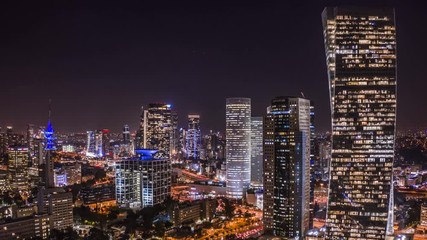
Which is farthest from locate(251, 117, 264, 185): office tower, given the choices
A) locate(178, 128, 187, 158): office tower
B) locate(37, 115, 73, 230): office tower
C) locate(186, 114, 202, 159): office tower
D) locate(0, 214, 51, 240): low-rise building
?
locate(178, 128, 187, 158): office tower

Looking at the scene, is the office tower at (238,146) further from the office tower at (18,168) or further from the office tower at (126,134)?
the office tower at (126,134)

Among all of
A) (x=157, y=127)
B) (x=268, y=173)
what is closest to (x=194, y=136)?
(x=157, y=127)

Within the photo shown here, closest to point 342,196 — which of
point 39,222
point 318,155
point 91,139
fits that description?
point 39,222

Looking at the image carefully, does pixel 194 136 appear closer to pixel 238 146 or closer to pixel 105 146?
pixel 105 146

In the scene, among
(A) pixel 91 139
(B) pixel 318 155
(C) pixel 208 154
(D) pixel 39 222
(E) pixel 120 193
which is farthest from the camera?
(A) pixel 91 139

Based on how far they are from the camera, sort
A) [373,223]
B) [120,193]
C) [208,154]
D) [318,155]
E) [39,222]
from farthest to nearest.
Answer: [208,154] → [318,155] → [120,193] → [39,222] → [373,223]

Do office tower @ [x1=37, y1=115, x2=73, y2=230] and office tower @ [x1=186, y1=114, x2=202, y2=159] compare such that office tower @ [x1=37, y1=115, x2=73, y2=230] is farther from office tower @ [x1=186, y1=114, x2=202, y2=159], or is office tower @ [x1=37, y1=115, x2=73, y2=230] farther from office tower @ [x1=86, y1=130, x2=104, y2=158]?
office tower @ [x1=86, y1=130, x2=104, y2=158]

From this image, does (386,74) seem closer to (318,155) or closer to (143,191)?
(143,191)

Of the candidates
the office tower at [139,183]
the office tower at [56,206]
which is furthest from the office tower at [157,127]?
the office tower at [56,206]
